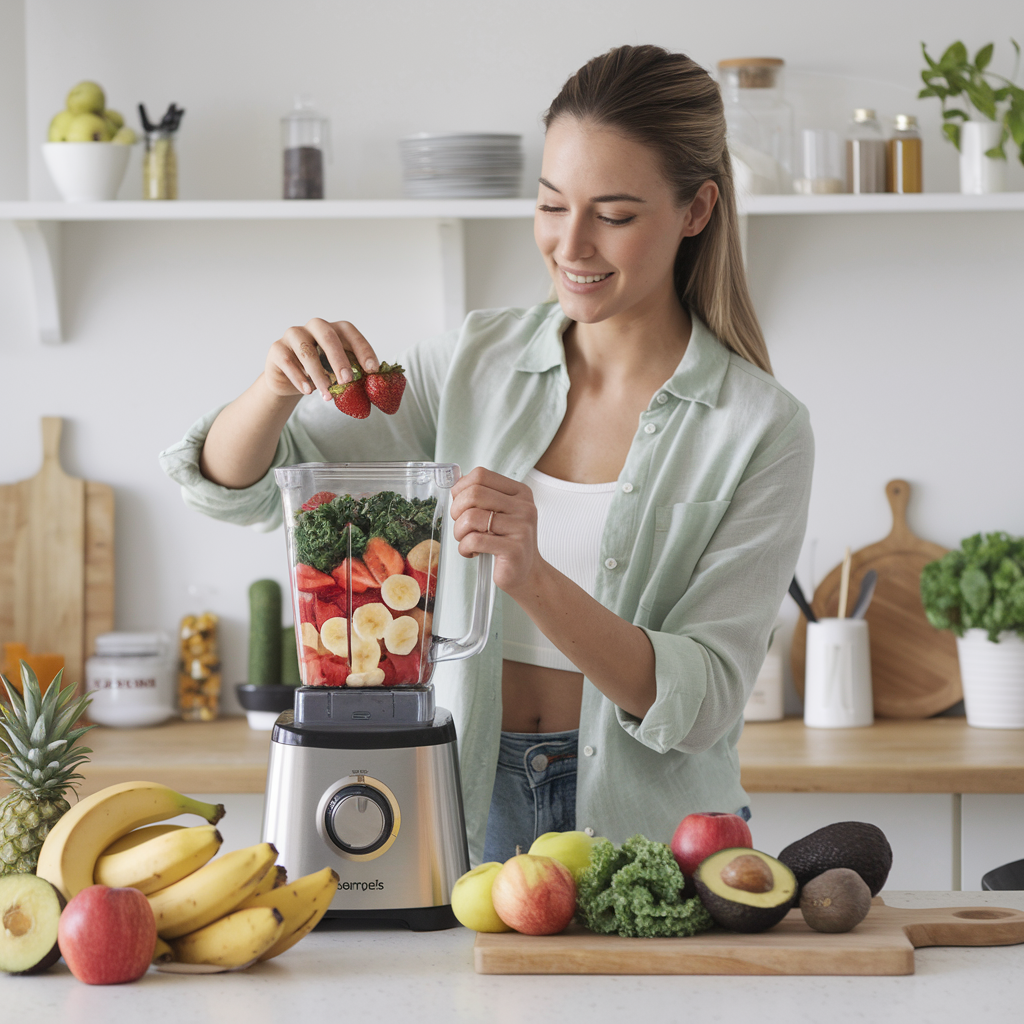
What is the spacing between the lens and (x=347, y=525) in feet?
3.13

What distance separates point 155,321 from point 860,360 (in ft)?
4.37

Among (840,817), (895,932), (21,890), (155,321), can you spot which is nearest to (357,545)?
(21,890)

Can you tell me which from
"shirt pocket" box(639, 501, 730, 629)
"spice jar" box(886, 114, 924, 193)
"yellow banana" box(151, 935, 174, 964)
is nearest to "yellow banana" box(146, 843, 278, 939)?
"yellow banana" box(151, 935, 174, 964)

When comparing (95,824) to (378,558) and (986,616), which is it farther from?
(986,616)

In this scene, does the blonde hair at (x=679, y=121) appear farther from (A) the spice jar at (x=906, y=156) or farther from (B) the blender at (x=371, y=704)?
(A) the spice jar at (x=906, y=156)

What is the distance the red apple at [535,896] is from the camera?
84cm

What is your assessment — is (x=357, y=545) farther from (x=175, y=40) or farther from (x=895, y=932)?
(x=175, y=40)

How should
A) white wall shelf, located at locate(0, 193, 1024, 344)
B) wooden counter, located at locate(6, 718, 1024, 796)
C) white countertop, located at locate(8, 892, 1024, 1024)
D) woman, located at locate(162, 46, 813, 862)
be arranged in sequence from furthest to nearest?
white wall shelf, located at locate(0, 193, 1024, 344) → wooden counter, located at locate(6, 718, 1024, 796) → woman, located at locate(162, 46, 813, 862) → white countertop, located at locate(8, 892, 1024, 1024)

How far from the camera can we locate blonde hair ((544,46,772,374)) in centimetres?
113

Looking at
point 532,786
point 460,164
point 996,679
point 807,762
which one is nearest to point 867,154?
point 460,164

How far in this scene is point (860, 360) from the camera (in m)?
2.31

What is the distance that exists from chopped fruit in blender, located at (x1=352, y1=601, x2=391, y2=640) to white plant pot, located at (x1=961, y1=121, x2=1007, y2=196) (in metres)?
1.58

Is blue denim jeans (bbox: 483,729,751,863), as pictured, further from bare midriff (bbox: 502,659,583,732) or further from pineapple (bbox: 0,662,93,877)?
pineapple (bbox: 0,662,93,877)

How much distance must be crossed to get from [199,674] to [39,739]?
4.77ft
